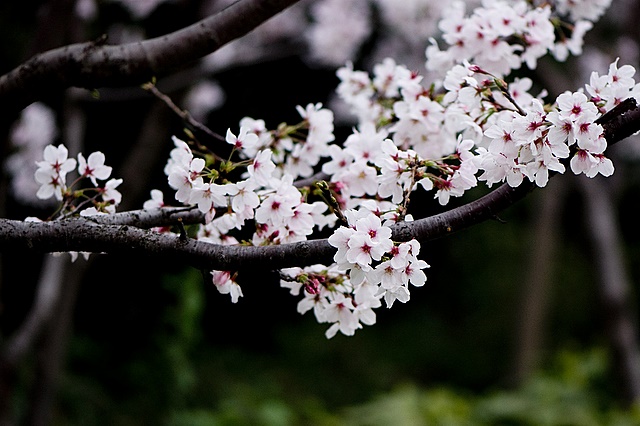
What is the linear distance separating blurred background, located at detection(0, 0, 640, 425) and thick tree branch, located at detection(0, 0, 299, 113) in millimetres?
85

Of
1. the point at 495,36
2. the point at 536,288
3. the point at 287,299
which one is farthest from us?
the point at 287,299

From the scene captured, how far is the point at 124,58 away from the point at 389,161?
23.6 inches

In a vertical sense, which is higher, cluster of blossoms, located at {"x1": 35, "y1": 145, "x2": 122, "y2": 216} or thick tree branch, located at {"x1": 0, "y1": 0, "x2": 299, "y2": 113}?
thick tree branch, located at {"x1": 0, "y1": 0, "x2": 299, "y2": 113}

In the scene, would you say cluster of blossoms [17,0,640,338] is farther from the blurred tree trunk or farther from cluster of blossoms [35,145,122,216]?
the blurred tree trunk

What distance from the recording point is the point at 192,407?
18.4 ft

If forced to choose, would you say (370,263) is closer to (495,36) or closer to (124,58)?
(124,58)

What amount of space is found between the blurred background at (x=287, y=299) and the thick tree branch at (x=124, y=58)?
0.08 m

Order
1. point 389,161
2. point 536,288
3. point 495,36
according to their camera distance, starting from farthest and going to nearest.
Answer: point 536,288 → point 495,36 → point 389,161

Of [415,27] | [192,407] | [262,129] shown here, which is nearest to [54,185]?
[262,129]

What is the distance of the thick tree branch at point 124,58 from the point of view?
145cm

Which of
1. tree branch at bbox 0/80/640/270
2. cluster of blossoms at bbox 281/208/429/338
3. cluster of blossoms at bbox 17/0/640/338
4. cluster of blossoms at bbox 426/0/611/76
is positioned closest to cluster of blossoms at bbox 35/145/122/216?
cluster of blossoms at bbox 17/0/640/338

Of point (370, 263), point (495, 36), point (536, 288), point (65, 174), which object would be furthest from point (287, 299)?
point (370, 263)

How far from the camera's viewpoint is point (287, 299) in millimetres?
7133

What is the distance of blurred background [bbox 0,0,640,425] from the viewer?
3879 mm
